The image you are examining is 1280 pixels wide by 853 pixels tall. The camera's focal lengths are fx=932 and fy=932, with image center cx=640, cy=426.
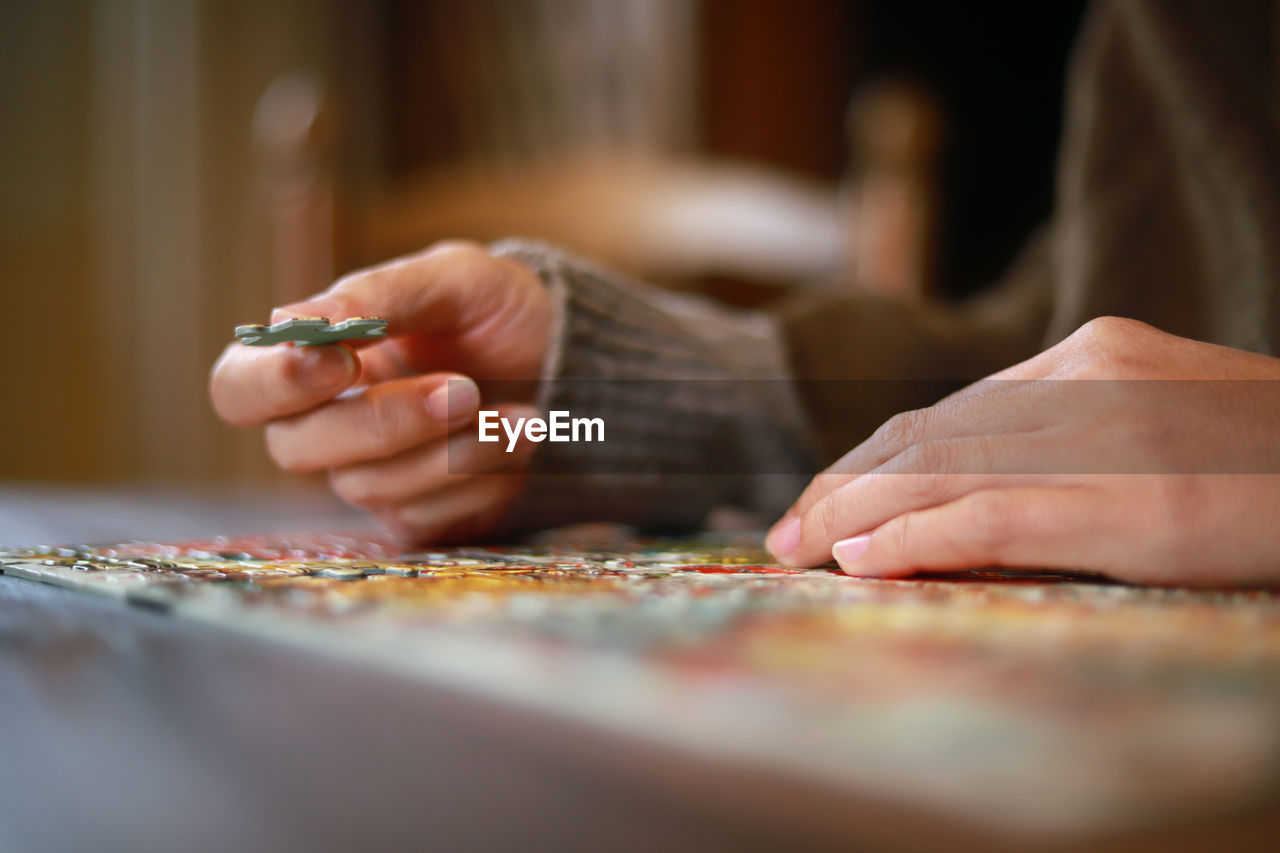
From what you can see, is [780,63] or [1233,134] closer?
[1233,134]

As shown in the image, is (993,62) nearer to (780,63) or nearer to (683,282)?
(780,63)

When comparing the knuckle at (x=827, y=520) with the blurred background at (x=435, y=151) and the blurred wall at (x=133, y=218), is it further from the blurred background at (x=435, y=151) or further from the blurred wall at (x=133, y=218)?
the blurred wall at (x=133, y=218)

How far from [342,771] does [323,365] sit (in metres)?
0.29

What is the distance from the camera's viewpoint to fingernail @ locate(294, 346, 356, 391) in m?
0.42

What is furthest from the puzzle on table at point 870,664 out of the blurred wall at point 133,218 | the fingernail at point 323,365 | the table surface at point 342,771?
the blurred wall at point 133,218

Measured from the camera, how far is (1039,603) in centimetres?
24

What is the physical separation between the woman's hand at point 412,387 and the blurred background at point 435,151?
60.3 inches

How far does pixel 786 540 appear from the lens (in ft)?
1.17

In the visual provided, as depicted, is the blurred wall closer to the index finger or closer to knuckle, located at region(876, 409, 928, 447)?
the index finger

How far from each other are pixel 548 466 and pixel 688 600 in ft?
0.95

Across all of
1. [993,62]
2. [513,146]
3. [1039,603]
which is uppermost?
[993,62]

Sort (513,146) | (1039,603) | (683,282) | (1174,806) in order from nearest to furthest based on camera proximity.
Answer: (1174,806)
(1039,603)
(683,282)
(513,146)

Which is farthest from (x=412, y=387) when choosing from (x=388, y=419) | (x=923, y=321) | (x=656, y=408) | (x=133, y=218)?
(x=133, y=218)

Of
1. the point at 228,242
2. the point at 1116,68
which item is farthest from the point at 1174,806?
the point at 228,242
